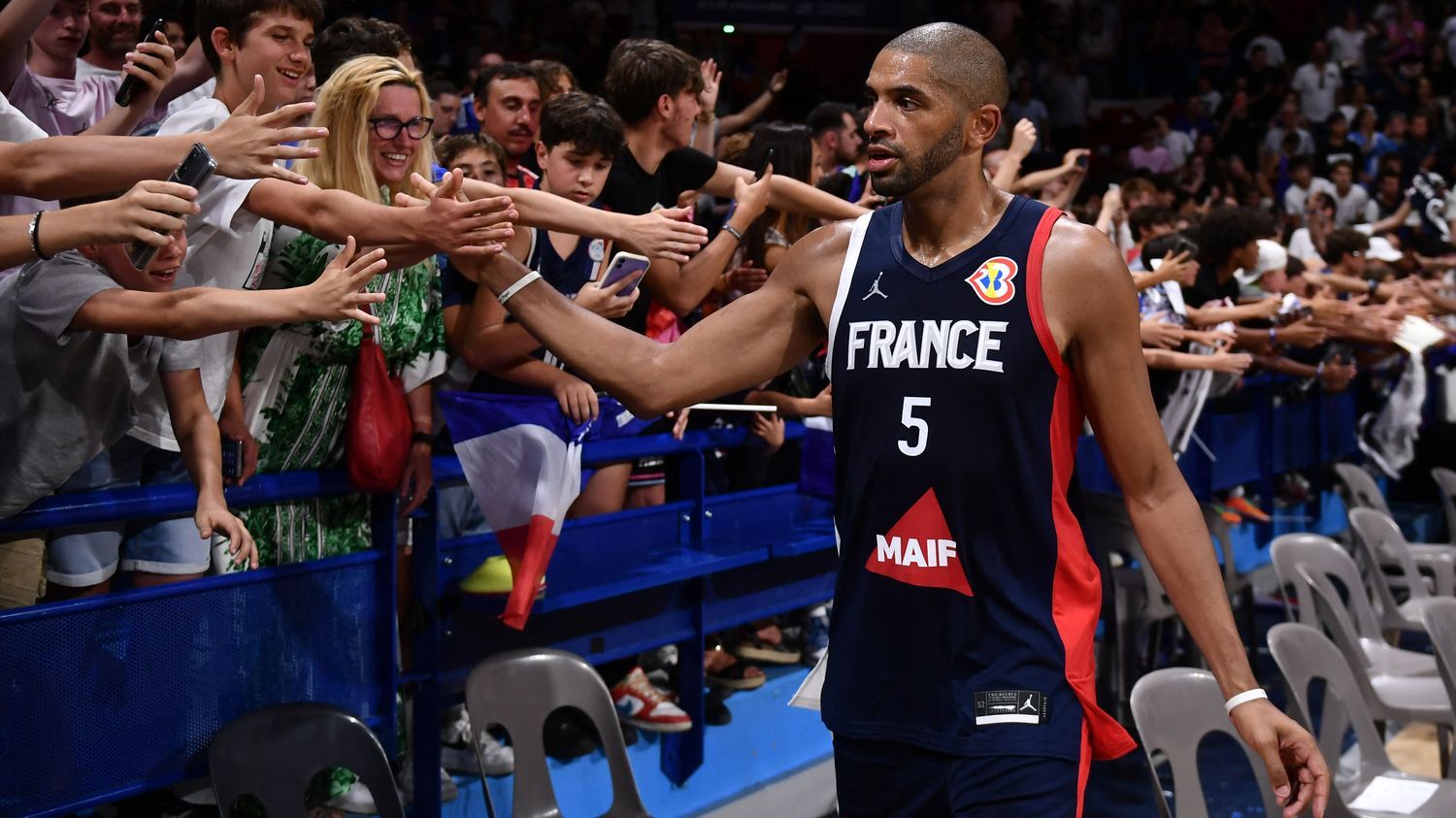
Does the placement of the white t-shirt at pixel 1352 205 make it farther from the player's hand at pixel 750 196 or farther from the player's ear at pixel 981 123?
the player's ear at pixel 981 123

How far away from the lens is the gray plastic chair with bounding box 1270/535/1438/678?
5512mm

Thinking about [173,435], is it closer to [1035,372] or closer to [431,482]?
[431,482]

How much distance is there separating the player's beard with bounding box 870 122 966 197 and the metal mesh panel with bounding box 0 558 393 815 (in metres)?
1.68

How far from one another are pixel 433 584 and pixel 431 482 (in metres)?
0.29

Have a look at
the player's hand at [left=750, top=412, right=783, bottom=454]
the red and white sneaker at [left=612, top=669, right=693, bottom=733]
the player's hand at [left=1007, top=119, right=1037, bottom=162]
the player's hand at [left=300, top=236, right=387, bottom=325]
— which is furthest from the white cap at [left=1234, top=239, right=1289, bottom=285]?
the player's hand at [left=300, top=236, right=387, bottom=325]

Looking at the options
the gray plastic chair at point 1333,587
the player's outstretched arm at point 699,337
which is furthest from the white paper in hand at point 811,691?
the gray plastic chair at point 1333,587

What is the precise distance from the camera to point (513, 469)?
377 cm

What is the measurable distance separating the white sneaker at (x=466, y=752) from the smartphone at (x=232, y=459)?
4.06ft

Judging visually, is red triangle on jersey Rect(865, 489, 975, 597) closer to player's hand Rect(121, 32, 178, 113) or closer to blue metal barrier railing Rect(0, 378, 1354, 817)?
blue metal barrier railing Rect(0, 378, 1354, 817)

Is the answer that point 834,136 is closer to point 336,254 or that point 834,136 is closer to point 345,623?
point 336,254

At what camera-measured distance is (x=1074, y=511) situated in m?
2.51

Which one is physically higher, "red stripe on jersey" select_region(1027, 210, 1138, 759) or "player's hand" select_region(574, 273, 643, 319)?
"player's hand" select_region(574, 273, 643, 319)

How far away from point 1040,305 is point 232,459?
1.80m

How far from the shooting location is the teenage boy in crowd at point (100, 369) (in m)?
2.73
